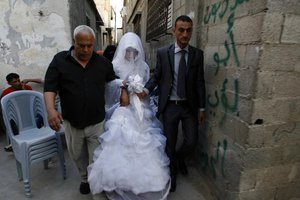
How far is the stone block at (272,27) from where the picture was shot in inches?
71.6

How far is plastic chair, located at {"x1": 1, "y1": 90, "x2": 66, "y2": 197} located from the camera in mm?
2652

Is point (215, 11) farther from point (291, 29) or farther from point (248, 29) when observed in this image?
point (291, 29)

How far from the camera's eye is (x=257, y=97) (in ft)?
6.43

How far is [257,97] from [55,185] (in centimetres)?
248

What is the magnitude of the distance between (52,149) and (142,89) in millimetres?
1310

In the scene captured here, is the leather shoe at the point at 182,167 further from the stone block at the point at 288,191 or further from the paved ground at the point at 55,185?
the stone block at the point at 288,191

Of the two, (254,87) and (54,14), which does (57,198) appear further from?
(54,14)

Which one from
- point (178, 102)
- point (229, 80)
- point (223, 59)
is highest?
point (223, 59)

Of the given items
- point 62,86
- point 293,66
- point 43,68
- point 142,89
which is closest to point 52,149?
point 62,86

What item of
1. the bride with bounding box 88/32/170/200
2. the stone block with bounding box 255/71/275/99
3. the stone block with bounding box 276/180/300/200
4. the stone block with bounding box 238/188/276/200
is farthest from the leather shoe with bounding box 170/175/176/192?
the stone block with bounding box 255/71/275/99

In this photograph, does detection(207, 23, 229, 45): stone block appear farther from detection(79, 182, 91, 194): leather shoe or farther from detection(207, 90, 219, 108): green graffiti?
detection(79, 182, 91, 194): leather shoe

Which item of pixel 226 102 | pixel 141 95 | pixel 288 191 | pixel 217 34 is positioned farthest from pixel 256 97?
pixel 141 95

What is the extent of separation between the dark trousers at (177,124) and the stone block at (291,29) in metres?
1.26

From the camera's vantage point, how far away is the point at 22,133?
298 centimetres
